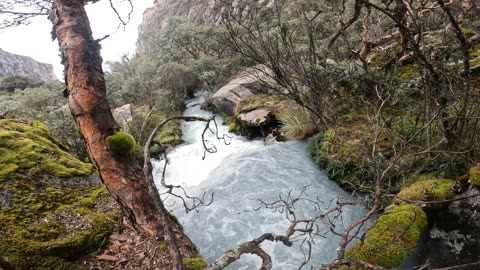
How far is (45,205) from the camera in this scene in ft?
10.4

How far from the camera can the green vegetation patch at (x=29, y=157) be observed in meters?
3.59

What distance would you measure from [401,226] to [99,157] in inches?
145

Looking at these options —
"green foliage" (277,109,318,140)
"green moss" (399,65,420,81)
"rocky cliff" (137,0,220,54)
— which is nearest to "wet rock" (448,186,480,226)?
"green moss" (399,65,420,81)

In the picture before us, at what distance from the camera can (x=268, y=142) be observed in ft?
28.4

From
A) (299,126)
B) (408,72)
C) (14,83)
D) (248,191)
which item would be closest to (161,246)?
(248,191)

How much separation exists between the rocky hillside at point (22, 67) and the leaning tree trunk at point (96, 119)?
37.1 meters

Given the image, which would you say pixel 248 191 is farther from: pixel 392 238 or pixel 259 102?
pixel 259 102

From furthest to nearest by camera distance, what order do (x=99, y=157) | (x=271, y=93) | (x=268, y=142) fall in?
(x=271, y=93)
(x=268, y=142)
(x=99, y=157)

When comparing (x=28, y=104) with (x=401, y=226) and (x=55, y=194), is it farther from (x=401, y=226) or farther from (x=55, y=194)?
(x=401, y=226)

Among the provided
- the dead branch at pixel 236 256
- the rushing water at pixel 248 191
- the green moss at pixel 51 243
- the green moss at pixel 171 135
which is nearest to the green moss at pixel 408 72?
the rushing water at pixel 248 191

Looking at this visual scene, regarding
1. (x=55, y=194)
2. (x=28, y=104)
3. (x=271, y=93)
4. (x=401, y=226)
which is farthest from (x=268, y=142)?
(x=28, y=104)

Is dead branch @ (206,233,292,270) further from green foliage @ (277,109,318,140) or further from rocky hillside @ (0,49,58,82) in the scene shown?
rocky hillside @ (0,49,58,82)

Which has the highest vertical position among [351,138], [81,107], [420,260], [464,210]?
[81,107]

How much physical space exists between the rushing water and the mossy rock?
64 centimetres
